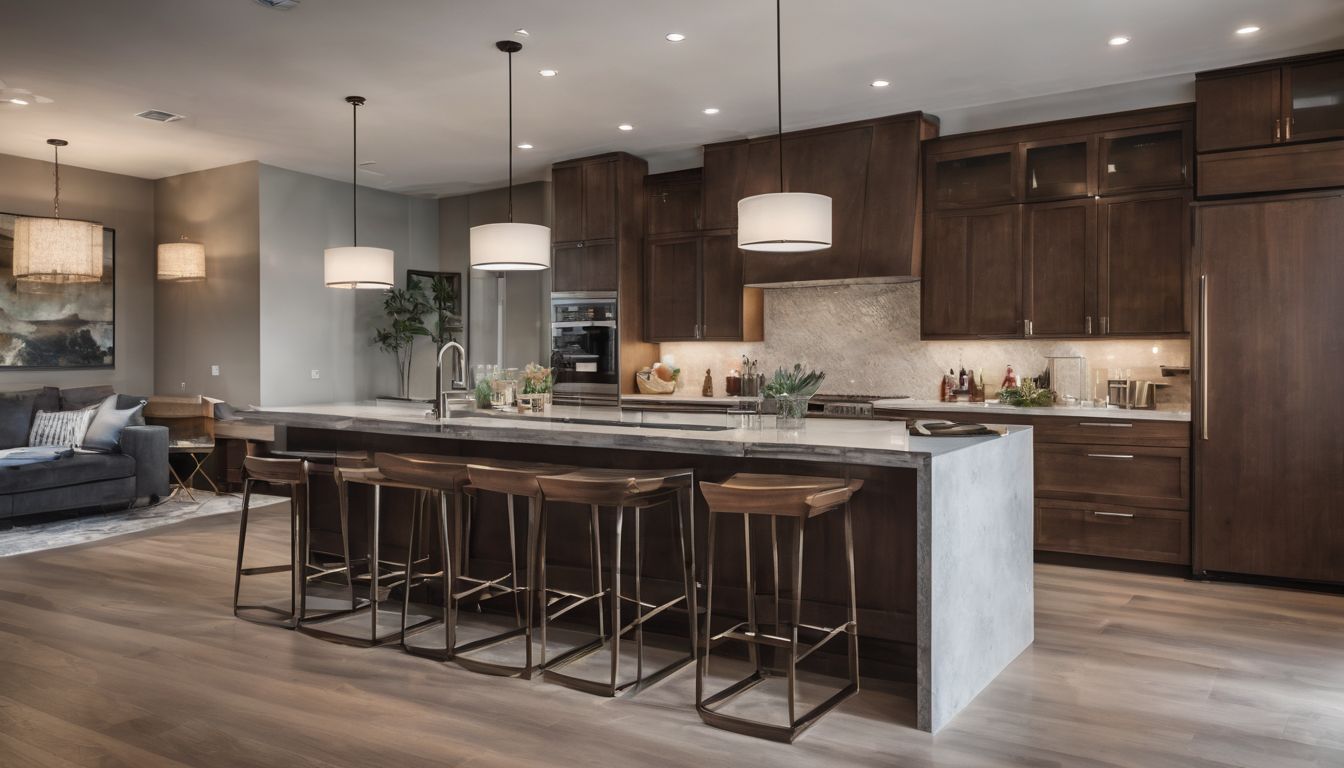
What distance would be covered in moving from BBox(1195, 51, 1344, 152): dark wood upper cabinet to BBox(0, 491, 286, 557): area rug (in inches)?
290

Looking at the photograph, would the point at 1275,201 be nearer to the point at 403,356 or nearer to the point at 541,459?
the point at 541,459

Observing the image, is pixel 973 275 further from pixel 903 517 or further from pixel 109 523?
pixel 109 523

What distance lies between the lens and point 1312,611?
4324 millimetres

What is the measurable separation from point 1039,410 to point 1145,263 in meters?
1.09

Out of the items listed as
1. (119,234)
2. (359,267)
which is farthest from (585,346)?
(119,234)

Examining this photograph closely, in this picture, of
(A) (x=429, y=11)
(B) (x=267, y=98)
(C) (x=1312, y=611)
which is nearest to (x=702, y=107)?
(A) (x=429, y=11)

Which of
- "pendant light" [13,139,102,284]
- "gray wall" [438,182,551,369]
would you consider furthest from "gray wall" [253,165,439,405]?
"pendant light" [13,139,102,284]

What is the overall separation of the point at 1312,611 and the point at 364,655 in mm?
4441

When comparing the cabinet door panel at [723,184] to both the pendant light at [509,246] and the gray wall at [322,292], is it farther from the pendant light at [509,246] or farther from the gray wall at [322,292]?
the gray wall at [322,292]

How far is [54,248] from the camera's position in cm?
698

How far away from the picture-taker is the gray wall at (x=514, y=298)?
321 inches

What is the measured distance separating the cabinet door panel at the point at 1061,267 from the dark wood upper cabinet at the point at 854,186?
74 centimetres

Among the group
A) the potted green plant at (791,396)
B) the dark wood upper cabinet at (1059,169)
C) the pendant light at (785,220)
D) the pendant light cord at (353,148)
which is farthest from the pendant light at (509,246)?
the dark wood upper cabinet at (1059,169)

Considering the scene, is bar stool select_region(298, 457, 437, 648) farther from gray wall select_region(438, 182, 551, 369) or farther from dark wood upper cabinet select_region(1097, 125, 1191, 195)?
dark wood upper cabinet select_region(1097, 125, 1191, 195)
